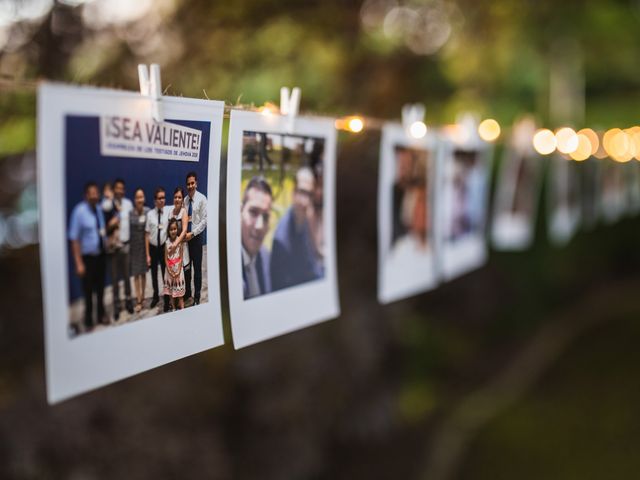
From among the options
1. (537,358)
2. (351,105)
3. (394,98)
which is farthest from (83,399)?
(537,358)

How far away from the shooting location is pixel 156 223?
1090 mm

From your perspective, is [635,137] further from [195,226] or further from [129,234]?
[129,234]

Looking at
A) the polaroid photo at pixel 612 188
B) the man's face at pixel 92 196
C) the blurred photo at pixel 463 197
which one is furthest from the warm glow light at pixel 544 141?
the man's face at pixel 92 196

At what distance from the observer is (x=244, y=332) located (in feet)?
4.29

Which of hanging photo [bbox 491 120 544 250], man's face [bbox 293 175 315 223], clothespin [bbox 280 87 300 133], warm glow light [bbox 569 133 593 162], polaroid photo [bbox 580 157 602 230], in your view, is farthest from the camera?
polaroid photo [bbox 580 157 602 230]

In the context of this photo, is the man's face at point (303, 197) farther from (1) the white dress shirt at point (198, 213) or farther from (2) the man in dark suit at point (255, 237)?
(1) the white dress shirt at point (198, 213)

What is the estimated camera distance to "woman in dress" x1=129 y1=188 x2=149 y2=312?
1.05m

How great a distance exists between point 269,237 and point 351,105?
2844mm

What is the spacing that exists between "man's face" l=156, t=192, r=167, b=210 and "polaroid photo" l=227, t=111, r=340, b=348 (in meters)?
0.20

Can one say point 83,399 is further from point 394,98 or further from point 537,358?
point 537,358

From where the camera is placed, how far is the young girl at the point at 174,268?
1.12m

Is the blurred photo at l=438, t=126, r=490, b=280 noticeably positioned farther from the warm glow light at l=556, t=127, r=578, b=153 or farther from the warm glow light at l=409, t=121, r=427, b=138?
the warm glow light at l=556, t=127, r=578, b=153

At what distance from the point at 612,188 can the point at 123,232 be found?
3.85m

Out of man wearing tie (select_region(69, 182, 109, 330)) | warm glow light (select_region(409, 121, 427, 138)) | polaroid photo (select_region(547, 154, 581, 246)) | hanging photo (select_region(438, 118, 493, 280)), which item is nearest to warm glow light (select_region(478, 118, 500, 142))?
hanging photo (select_region(438, 118, 493, 280))
